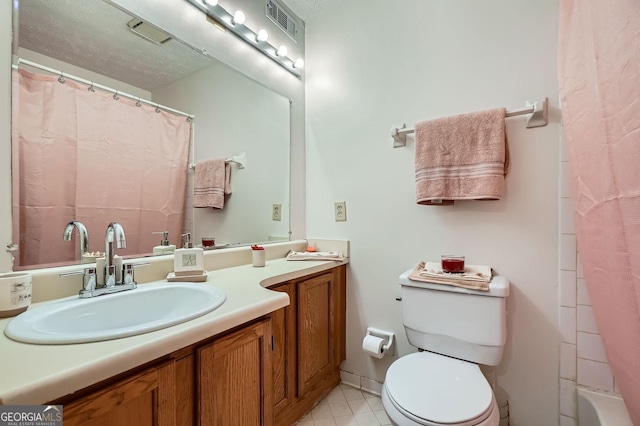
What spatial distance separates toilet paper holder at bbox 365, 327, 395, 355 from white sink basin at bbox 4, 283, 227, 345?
3.40 feet

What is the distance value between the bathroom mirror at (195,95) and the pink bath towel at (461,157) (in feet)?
3.08

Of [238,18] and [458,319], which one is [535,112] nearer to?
[458,319]

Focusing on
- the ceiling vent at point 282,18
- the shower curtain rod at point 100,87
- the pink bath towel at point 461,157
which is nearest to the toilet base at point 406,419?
the pink bath towel at point 461,157

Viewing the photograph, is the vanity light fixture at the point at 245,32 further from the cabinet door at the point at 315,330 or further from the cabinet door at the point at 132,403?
the cabinet door at the point at 132,403

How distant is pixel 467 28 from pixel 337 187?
3.50 feet

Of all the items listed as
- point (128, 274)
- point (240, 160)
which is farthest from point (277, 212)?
point (128, 274)

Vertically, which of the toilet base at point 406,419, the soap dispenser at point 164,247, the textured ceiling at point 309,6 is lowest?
the toilet base at point 406,419

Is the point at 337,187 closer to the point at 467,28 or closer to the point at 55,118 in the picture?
the point at 467,28

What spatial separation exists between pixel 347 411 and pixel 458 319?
2.65 feet

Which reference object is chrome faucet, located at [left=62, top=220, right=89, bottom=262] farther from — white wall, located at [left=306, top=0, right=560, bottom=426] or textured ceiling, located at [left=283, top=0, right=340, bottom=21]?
textured ceiling, located at [left=283, top=0, right=340, bottom=21]

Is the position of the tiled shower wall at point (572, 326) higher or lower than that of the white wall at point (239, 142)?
lower

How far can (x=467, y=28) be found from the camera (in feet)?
4.68

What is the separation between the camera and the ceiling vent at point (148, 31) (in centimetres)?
122

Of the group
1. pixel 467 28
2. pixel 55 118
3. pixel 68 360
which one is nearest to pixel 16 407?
pixel 68 360
